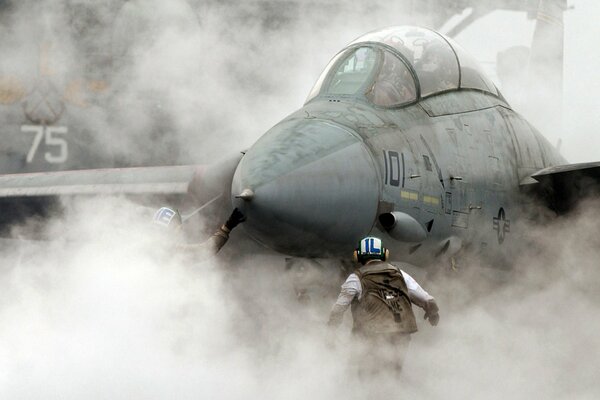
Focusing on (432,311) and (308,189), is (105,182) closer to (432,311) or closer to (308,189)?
(308,189)

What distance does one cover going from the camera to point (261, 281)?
7.21m

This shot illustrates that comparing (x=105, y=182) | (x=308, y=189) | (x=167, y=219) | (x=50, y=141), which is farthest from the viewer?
(x=50, y=141)

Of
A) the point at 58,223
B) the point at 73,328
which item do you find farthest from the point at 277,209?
the point at 58,223

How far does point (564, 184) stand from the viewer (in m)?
7.30

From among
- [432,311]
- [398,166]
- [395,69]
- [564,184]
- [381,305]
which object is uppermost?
[395,69]

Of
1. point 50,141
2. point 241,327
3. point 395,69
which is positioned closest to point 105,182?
point 241,327

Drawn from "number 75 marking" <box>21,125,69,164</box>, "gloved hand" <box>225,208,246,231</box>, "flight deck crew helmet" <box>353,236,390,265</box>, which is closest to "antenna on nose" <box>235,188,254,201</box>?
"gloved hand" <box>225,208,246,231</box>

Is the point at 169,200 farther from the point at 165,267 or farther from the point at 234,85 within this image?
the point at 234,85

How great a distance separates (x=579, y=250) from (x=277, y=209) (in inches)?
119

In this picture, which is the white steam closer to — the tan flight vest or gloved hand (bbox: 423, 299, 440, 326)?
the tan flight vest

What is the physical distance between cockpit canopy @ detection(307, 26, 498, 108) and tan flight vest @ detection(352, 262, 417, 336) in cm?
137

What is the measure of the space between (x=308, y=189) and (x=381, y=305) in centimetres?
81

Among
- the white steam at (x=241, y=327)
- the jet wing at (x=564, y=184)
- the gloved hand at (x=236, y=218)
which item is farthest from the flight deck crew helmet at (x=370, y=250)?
the jet wing at (x=564, y=184)

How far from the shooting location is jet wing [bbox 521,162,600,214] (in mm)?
7105
